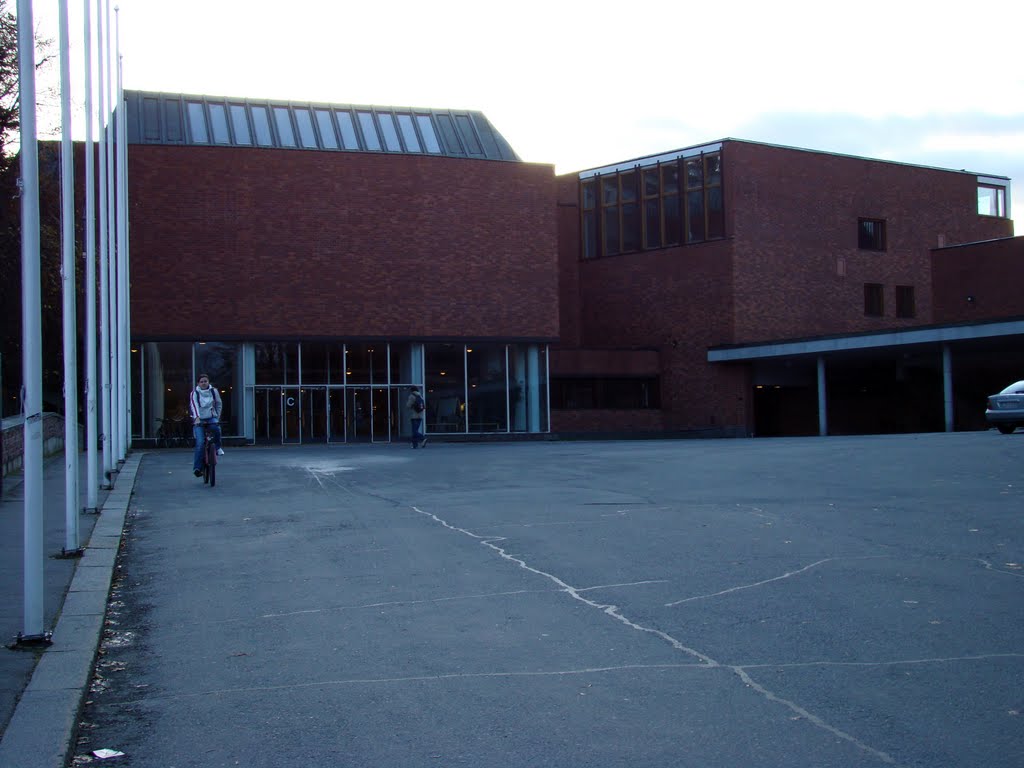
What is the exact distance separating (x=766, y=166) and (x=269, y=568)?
41387 mm

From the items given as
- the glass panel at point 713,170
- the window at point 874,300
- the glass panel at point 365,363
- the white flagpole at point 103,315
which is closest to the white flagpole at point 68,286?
the white flagpole at point 103,315

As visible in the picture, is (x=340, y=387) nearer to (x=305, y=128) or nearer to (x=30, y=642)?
(x=305, y=128)

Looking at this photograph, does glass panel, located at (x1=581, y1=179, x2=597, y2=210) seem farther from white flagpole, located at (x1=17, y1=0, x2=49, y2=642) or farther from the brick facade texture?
white flagpole, located at (x1=17, y1=0, x2=49, y2=642)

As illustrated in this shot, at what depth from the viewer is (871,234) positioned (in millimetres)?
50781

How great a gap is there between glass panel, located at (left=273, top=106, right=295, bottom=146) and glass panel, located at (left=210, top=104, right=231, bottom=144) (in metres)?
1.88

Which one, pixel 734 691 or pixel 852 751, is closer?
pixel 852 751

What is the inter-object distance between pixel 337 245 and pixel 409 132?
7.23m

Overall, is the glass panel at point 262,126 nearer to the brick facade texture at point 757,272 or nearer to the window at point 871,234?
the brick facade texture at point 757,272

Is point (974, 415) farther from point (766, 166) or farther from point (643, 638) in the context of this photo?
point (643, 638)

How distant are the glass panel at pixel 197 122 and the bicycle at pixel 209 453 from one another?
2561 cm

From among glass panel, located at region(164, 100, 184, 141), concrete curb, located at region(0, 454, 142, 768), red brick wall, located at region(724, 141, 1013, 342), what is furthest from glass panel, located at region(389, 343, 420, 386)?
concrete curb, located at region(0, 454, 142, 768)

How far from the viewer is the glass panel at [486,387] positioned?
138 feet

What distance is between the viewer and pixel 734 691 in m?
5.38

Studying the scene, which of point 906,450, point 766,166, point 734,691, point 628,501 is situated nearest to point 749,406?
point 766,166
